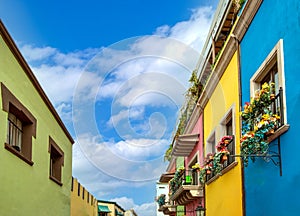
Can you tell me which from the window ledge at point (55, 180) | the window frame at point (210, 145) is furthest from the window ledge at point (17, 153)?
the window frame at point (210, 145)

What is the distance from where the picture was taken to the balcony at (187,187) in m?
15.1

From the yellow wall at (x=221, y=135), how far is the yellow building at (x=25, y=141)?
14.0ft

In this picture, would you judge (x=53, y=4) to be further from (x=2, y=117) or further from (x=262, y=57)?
(x=262, y=57)

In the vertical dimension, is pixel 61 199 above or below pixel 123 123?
below

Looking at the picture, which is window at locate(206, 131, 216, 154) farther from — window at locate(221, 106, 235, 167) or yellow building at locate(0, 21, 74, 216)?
yellow building at locate(0, 21, 74, 216)

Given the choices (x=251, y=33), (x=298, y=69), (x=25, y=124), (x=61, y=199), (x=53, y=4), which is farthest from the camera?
(x=61, y=199)

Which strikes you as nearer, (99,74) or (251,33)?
(251,33)

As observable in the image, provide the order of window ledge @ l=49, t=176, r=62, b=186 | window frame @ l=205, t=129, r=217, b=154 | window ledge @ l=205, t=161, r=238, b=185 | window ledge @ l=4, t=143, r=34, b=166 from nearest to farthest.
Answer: window ledge @ l=4, t=143, r=34, b=166
window ledge @ l=205, t=161, r=238, b=185
window frame @ l=205, t=129, r=217, b=154
window ledge @ l=49, t=176, r=62, b=186

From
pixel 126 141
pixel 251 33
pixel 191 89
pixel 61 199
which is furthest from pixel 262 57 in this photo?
pixel 61 199

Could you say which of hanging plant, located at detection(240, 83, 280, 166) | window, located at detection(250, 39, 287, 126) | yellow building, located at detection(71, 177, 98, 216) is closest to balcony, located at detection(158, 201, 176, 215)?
yellow building, located at detection(71, 177, 98, 216)

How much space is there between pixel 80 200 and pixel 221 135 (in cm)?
1191

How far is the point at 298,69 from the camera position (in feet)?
21.3

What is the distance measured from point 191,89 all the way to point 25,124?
5.37m

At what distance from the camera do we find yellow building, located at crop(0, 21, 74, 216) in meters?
9.49
